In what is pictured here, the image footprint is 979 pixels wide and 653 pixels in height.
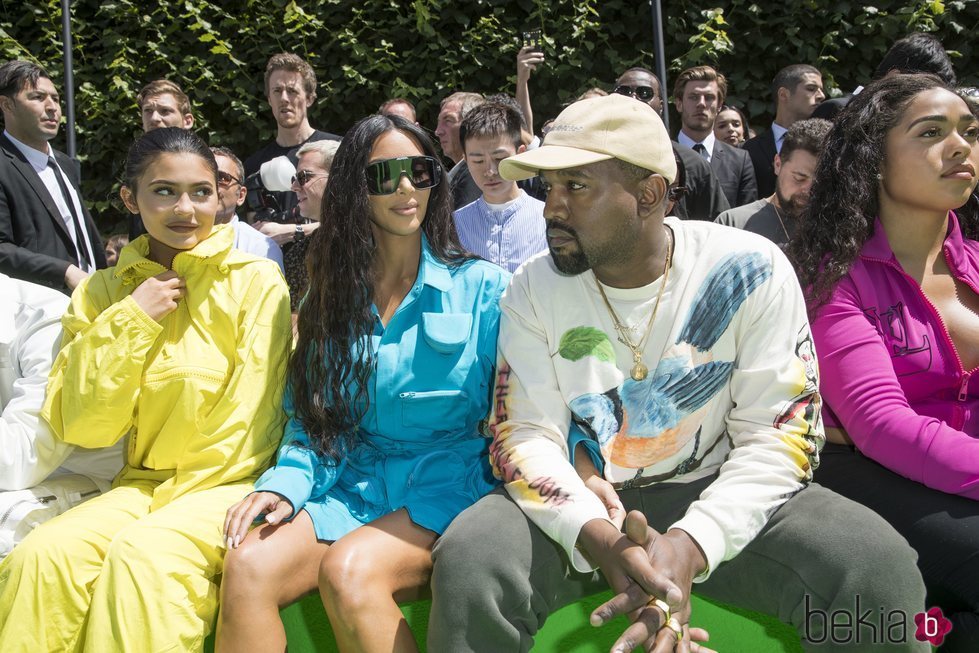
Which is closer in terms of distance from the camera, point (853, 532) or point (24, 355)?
point (853, 532)

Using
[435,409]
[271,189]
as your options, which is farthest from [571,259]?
Answer: [271,189]

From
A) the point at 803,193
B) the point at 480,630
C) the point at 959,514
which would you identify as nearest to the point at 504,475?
the point at 480,630

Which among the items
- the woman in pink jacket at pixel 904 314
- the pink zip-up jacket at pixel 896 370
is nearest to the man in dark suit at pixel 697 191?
→ the woman in pink jacket at pixel 904 314

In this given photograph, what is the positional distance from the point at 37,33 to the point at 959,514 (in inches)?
339

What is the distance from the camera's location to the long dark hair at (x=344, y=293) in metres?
2.69

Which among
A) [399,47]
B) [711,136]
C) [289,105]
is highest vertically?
[399,47]

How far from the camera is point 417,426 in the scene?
2.68m

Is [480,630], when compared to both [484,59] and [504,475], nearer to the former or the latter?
[504,475]

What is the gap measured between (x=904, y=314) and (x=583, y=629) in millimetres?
1301

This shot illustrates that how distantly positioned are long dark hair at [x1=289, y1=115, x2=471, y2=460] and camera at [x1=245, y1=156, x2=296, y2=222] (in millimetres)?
2085

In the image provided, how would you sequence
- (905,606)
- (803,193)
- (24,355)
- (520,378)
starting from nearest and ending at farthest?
(905,606) < (520,378) < (24,355) < (803,193)

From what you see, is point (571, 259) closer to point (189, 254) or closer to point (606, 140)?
point (606, 140)

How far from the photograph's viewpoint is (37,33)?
8273 mm

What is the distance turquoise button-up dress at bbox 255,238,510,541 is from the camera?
2.60m
